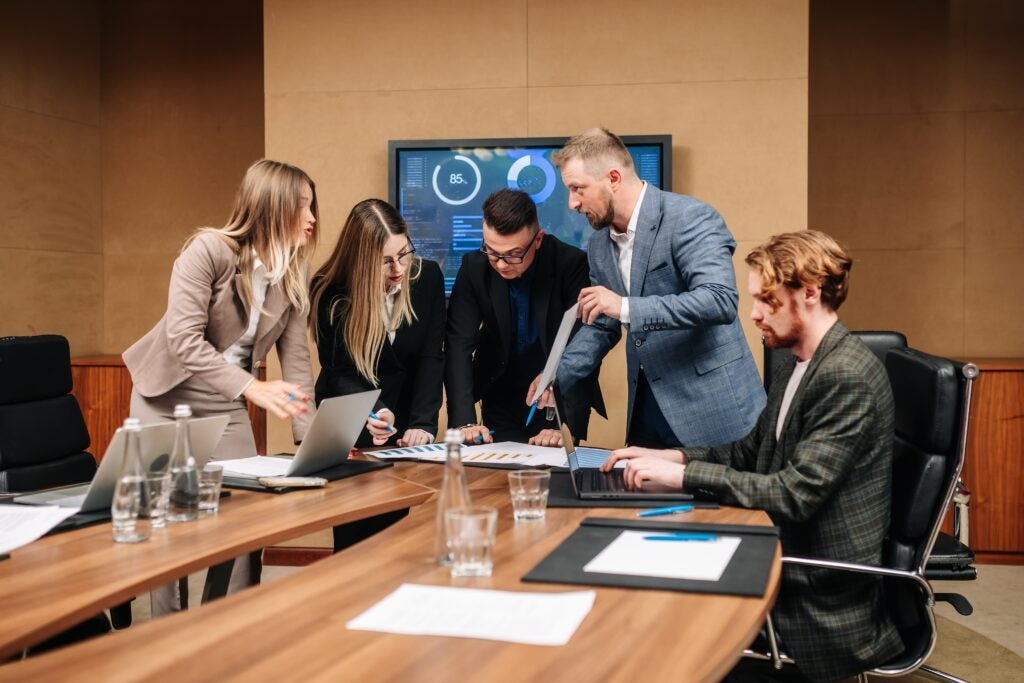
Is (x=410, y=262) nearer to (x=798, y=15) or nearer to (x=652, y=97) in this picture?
(x=652, y=97)

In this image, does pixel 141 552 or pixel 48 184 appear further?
pixel 48 184

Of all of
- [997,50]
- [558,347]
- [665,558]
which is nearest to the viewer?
[665,558]

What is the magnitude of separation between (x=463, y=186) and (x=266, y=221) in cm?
174

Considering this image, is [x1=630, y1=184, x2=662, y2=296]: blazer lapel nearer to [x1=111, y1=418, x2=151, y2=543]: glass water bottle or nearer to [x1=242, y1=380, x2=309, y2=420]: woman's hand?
[x1=242, y1=380, x2=309, y2=420]: woman's hand

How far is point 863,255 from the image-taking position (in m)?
5.01

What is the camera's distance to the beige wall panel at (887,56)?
4.93m

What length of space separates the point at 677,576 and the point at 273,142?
357 centimetres

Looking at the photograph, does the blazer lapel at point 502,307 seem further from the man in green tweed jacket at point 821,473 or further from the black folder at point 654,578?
the black folder at point 654,578

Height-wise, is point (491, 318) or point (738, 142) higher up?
point (738, 142)

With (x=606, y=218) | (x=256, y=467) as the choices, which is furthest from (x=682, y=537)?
(x=606, y=218)

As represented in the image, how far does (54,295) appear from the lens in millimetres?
5395

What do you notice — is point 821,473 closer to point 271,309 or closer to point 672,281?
point 672,281

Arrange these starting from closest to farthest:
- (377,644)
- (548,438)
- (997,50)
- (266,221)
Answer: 1. (377,644)
2. (266,221)
3. (548,438)
4. (997,50)

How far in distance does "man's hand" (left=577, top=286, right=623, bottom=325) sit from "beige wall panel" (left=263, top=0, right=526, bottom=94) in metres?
2.08
